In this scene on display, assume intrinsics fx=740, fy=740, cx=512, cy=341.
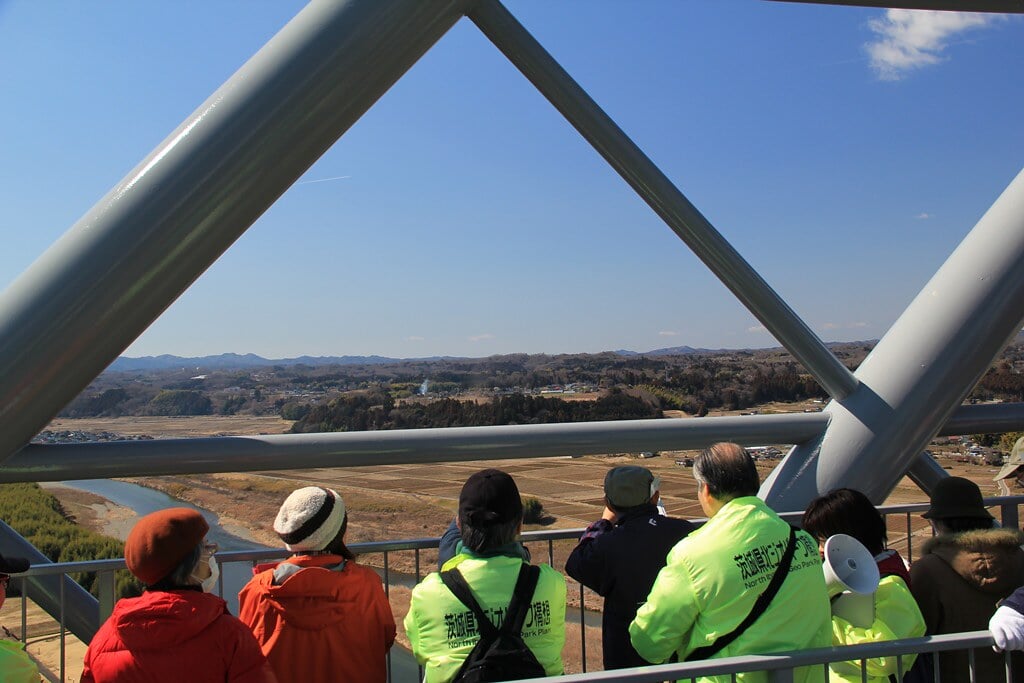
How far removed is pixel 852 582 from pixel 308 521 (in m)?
1.72

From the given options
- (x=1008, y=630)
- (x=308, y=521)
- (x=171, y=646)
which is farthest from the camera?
(x=308, y=521)

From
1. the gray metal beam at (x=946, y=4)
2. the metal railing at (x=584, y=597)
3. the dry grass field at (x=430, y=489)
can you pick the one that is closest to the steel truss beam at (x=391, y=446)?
the dry grass field at (x=430, y=489)

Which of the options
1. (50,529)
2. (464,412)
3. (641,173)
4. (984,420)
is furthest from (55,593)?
(984,420)

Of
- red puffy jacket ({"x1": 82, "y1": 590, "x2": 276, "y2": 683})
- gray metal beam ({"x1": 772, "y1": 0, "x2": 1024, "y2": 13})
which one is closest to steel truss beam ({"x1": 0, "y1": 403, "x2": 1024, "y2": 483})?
red puffy jacket ({"x1": 82, "y1": 590, "x2": 276, "y2": 683})

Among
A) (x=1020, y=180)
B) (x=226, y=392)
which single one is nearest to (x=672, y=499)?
(x=1020, y=180)

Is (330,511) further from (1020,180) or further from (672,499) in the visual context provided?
(1020,180)

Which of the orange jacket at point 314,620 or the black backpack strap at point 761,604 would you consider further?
the orange jacket at point 314,620

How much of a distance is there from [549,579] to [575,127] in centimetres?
204

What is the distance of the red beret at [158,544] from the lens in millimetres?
2057

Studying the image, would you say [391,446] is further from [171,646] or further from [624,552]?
[171,646]

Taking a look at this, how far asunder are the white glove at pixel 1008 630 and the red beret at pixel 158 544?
7.95 ft

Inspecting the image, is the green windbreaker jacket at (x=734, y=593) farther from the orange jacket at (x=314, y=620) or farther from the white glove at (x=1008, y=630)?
the orange jacket at (x=314, y=620)

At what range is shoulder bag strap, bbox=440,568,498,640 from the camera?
2139 mm

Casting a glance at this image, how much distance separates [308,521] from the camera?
2359 millimetres
